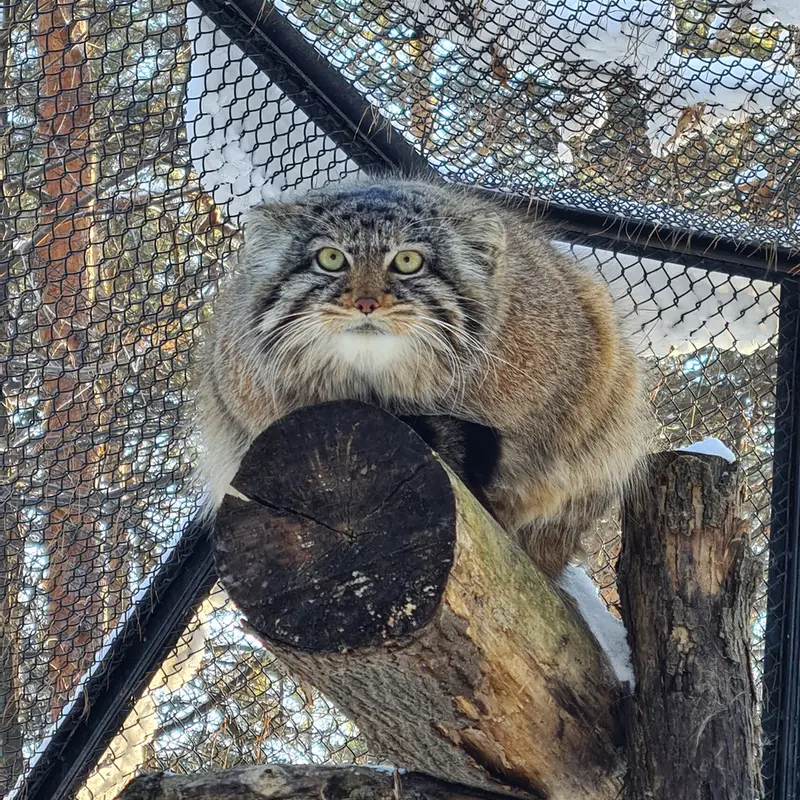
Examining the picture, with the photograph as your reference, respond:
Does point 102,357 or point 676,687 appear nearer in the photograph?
point 676,687

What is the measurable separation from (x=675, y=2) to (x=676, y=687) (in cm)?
227

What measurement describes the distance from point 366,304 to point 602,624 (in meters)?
1.11

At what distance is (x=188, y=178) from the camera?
3502 millimetres

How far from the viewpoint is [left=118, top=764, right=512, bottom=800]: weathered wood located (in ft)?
7.70

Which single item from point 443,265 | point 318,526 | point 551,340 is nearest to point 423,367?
point 443,265

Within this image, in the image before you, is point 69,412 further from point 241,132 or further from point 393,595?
point 393,595

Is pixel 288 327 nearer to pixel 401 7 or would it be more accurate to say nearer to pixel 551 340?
pixel 551 340

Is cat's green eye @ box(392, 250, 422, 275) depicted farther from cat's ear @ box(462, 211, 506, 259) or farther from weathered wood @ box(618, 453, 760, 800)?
weathered wood @ box(618, 453, 760, 800)

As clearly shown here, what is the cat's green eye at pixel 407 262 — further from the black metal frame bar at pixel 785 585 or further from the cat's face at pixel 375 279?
the black metal frame bar at pixel 785 585

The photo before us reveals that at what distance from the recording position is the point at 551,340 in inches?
113

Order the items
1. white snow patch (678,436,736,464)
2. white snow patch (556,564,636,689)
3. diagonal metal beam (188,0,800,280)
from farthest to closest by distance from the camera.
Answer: diagonal metal beam (188,0,800,280) → white snow patch (678,436,736,464) → white snow patch (556,564,636,689)

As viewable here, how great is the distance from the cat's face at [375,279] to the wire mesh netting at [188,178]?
2.78ft

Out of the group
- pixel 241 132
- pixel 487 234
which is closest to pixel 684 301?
pixel 487 234

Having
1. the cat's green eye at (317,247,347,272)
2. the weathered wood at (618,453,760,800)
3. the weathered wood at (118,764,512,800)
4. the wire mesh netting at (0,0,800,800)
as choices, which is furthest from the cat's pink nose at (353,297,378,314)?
the wire mesh netting at (0,0,800,800)
